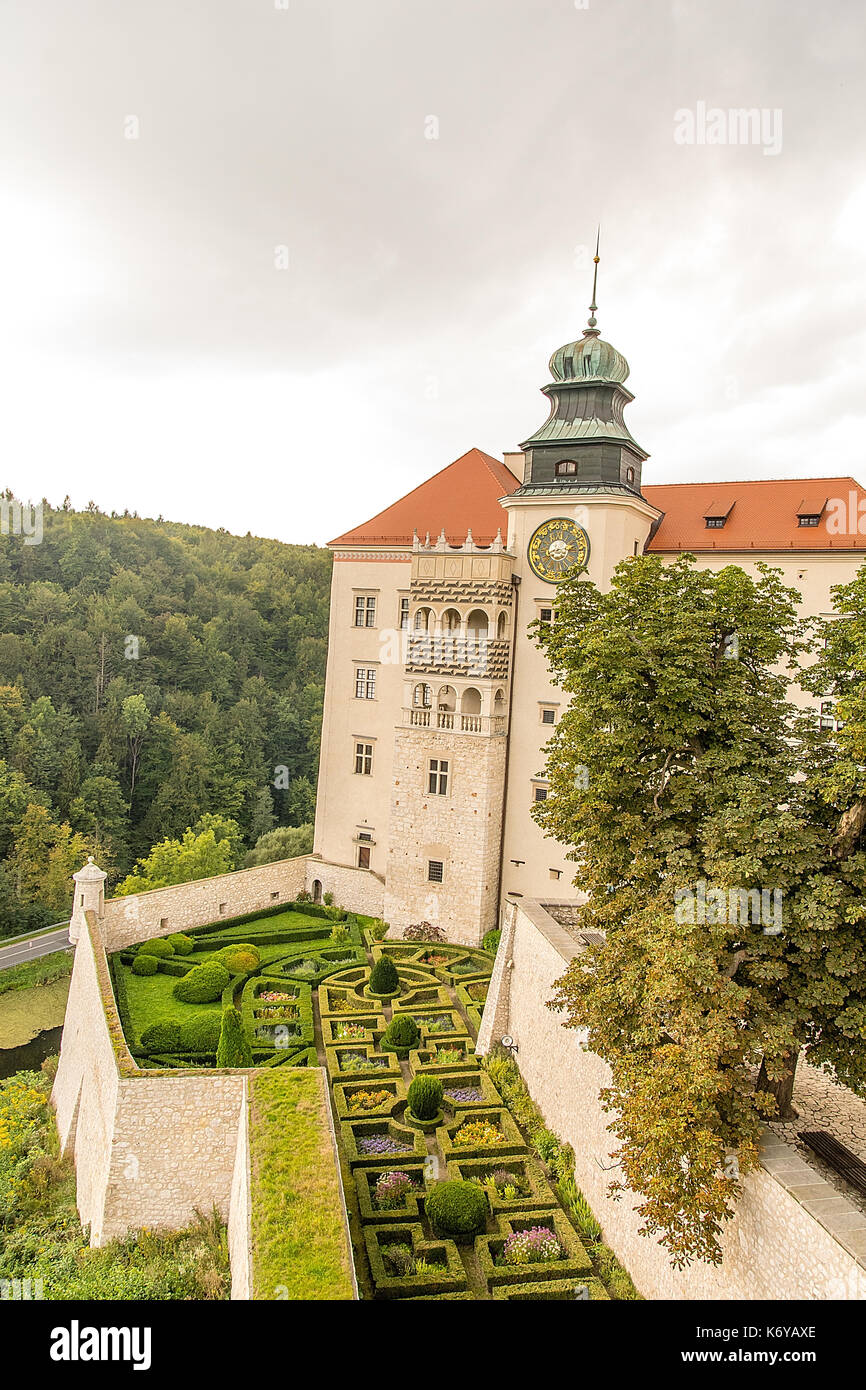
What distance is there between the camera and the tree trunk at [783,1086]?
11629mm

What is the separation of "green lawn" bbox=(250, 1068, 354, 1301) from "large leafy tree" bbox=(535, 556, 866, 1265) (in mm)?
4188

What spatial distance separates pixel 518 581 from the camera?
27266 millimetres

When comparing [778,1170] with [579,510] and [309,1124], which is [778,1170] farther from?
[579,510]

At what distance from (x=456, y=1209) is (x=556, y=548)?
710 inches

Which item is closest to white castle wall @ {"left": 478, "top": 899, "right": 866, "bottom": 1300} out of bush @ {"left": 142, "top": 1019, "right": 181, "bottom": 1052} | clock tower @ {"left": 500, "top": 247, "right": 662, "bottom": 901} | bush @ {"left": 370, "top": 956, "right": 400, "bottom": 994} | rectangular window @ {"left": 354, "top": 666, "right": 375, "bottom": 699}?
bush @ {"left": 370, "top": 956, "right": 400, "bottom": 994}

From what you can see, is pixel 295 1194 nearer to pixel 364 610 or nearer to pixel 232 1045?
pixel 232 1045

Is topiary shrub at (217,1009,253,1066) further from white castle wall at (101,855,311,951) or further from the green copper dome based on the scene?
the green copper dome

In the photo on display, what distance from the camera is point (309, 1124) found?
14.5 meters

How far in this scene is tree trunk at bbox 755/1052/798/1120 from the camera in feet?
38.2

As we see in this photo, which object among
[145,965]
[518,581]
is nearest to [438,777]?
[518,581]

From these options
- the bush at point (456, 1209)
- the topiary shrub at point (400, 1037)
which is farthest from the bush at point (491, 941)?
the bush at point (456, 1209)

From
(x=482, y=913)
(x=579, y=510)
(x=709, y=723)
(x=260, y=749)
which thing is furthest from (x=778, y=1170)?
(x=260, y=749)

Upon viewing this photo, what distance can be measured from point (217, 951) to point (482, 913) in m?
8.17

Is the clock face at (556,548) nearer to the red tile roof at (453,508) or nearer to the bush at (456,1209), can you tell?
the red tile roof at (453,508)
